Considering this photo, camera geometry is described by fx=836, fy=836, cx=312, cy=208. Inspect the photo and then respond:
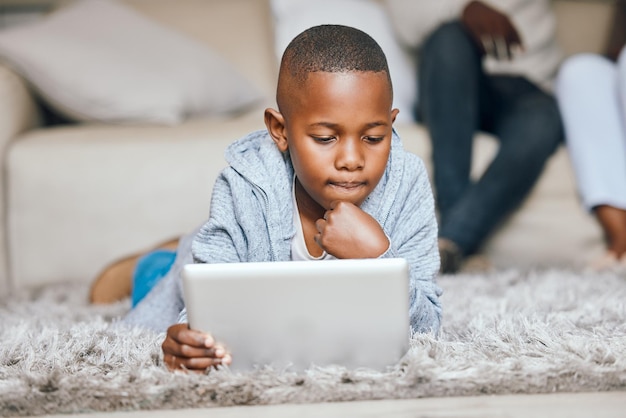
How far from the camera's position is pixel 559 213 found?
1775 millimetres

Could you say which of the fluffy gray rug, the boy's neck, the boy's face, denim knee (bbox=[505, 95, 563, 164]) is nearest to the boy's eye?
the boy's face

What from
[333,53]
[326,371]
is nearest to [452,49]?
[333,53]

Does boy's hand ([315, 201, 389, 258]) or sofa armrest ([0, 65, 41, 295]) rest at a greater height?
sofa armrest ([0, 65, 41, 295])

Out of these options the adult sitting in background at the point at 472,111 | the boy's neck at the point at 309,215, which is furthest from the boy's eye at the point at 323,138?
the adult sitting in background at the point at 472,111

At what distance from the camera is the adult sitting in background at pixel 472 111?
5.64 ft

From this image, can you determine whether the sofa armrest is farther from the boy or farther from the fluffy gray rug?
the boy

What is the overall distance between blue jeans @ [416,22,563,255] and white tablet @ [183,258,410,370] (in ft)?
2.78

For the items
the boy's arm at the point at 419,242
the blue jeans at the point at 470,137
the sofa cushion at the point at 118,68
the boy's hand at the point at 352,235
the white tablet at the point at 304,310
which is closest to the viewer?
the white tablet at the point at 304,310

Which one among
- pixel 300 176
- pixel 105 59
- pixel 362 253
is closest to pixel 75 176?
pixel 105 59

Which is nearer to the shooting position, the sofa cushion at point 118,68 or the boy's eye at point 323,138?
the boy's eye at point 323,138

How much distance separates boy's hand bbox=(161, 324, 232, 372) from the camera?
899 millimetres

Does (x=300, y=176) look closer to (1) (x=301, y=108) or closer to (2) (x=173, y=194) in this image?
A: (1) (x=301, y=108)

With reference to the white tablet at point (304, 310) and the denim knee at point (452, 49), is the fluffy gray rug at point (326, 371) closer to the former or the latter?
the white tablet at point (304, 310)

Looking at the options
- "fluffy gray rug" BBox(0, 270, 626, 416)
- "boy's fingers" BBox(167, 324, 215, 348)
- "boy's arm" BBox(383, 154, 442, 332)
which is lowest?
"fluffy gray rug" BBox(0, 270, 626, 416)
